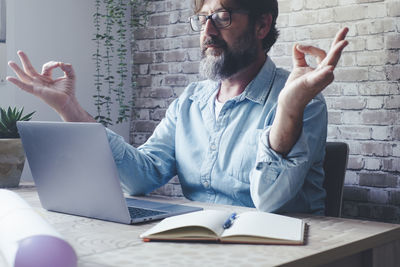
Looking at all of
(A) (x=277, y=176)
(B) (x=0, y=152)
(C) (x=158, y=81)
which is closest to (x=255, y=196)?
(A) (x=277, y=176)

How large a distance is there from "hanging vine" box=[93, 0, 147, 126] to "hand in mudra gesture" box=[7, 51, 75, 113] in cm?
142

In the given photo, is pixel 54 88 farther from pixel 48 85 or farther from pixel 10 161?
pixel 10 161

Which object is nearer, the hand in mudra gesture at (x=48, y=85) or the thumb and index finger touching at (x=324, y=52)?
the thumb and index finger touching at (x=324, y=52)

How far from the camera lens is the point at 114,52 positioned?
346cm

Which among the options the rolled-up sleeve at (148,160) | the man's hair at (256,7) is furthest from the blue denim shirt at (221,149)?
the man's hair at (256,7)

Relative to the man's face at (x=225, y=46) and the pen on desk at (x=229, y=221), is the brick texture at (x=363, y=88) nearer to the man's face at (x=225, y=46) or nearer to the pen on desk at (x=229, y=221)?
the man's face at (x=225, y=46)

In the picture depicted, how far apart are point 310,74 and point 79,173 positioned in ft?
2.00

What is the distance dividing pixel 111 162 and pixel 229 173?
66 centimetres

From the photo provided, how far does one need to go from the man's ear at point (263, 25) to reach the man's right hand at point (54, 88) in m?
0.76

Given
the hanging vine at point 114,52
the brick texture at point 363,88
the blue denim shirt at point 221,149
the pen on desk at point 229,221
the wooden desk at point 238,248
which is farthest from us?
the hanging vine at point 114,52

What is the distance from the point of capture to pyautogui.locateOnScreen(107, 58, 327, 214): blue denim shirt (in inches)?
69.1

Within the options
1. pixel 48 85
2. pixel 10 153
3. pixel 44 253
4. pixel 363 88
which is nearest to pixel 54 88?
pixel 48 85

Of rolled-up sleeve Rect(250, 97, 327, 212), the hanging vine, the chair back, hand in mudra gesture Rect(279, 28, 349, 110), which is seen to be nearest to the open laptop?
rolled-up sleeve Rect(250, 97, 327, 212)

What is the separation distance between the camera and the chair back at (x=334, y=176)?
1.89 meters
